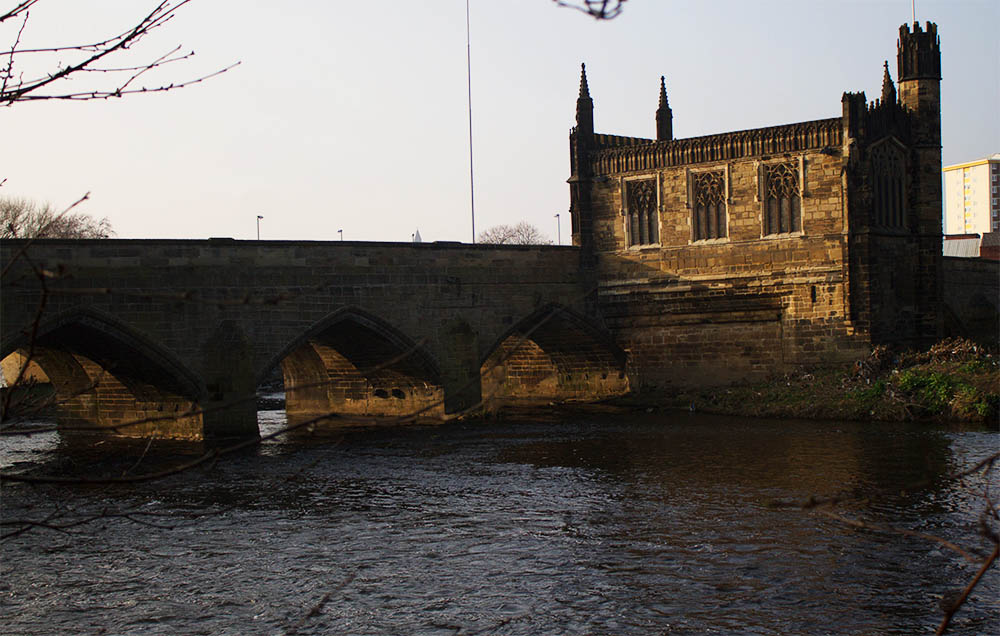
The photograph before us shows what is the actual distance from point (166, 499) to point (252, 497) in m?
1.55

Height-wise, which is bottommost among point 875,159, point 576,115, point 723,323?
point 723,323

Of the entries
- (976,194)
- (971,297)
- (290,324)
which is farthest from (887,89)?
(976,194)

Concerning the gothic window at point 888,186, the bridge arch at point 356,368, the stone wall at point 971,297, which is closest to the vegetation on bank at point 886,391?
the gothic window at point 888,186

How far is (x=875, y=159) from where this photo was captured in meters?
31.4

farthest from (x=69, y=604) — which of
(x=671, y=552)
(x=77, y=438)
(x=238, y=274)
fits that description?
(x=77, y=438)

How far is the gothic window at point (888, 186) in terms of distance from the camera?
31.4 metres

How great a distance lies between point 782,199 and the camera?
1241 inches

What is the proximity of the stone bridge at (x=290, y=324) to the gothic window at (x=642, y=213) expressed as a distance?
2.02 meters

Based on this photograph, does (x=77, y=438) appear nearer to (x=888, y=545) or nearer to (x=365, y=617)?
(x=365, y=617)

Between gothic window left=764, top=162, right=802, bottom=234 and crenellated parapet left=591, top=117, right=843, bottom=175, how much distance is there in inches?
23.2

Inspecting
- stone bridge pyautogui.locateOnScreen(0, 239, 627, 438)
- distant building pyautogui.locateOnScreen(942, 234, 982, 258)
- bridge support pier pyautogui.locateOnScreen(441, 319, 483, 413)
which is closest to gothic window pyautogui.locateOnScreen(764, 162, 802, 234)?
stone bridge pyautogui.locateOnScreen(0, 239, 627, 438)

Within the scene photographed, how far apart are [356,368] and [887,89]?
1866cm

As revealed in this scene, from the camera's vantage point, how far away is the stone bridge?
2462 centimetres

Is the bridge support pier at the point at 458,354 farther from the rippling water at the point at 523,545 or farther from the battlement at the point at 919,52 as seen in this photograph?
the battlement at the point at 919,52
